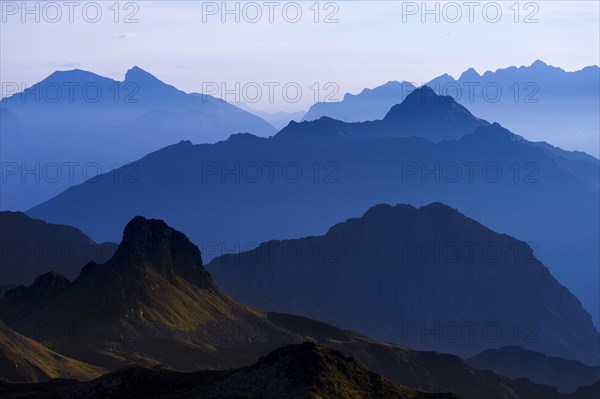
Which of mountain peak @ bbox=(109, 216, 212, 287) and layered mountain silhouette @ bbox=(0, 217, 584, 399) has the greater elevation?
mountain peak @ bbox=(109, 216, 212, 287)

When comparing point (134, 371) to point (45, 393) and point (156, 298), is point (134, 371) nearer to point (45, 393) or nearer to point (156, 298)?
point (45, 393)

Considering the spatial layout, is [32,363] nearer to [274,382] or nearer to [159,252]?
[159,252]

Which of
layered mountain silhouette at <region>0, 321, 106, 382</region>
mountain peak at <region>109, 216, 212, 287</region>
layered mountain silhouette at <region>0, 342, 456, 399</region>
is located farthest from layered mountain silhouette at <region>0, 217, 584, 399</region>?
layered mountain silhouette at <region>0, 342, 456, 399</region>

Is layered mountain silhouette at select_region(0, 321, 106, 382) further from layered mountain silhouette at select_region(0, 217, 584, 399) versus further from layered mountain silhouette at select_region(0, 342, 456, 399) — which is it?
layered mountain silhouette at select_region(0, 342, 456, 399)

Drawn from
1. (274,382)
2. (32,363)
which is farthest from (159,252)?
(274,382)

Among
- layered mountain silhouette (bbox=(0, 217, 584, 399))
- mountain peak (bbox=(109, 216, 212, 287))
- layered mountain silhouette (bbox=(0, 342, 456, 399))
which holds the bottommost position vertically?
layered mountain silhouette (bbox=(0, 217, 584, 399))

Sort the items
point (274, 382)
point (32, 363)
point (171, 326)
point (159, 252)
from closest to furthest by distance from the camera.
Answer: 1. point (274, 382)
2. point (32, 363)
3. point (171, 326)
4. point (159, 252)
